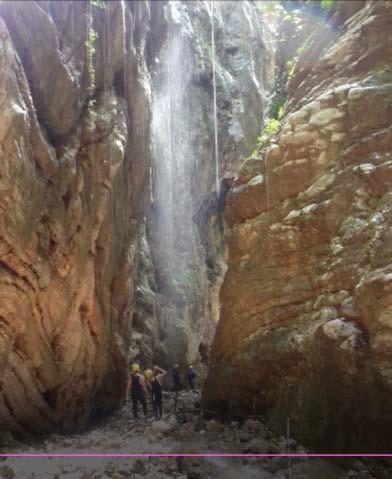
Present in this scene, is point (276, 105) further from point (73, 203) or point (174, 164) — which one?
point (174, 164)

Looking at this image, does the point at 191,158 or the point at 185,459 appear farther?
the point at 191,158

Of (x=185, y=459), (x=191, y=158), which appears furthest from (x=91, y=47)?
(x=191, y=158)

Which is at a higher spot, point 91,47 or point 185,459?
point 91,47

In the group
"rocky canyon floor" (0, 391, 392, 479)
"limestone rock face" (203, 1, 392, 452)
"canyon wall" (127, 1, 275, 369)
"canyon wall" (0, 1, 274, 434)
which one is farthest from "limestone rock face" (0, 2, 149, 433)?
"canyon wall" (127, 1, 275, 369)

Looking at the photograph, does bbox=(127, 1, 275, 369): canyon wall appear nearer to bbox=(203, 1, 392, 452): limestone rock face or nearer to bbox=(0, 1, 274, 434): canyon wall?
bbox=(0, 1, 274, 434): canyon wall

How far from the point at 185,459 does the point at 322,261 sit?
387cm

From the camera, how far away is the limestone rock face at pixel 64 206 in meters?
8.63

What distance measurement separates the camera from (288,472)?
6.61 meters

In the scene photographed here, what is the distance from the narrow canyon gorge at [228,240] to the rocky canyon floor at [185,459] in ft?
0.20

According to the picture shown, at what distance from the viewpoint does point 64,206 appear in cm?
1048

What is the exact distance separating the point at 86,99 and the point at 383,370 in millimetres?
8552

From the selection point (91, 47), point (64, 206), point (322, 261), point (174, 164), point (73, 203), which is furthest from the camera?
point (174, 164)

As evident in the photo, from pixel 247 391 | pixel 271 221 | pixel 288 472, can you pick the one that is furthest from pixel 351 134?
pixel 288 472

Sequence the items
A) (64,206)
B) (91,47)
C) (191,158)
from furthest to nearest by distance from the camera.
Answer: (191,158)
(91,47)
(64,206)
